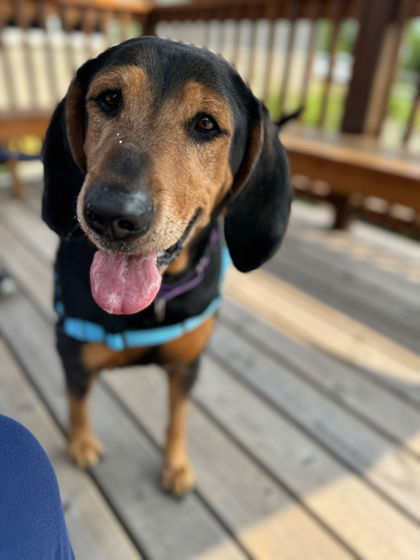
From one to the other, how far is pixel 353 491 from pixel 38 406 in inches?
61.2

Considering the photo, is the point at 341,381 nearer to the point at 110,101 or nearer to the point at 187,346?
the point at 187,346

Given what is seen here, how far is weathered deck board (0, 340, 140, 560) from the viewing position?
169cm

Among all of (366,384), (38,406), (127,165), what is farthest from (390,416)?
(127,165)

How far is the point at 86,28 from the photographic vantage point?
5.59m

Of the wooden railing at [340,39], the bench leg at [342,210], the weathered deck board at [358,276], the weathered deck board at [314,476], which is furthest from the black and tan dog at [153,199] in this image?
the bench leg at [342,210]

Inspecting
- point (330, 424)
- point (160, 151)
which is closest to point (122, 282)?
point (160, 151)

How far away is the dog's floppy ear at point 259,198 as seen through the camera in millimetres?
1554

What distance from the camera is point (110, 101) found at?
4.65 ft

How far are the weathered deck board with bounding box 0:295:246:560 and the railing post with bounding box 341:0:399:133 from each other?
367 centimetres

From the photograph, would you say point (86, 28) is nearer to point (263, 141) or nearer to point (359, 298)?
point (359, 298)

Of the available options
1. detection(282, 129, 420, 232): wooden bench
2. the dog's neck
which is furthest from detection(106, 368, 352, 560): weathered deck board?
detection(282, 129, 420, 232): wooden bench

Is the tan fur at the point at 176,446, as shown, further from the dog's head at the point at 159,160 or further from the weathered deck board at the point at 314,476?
the dog's head at the point at 159,160

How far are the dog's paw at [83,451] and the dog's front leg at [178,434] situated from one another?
0.33 m

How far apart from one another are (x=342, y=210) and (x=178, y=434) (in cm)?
348
